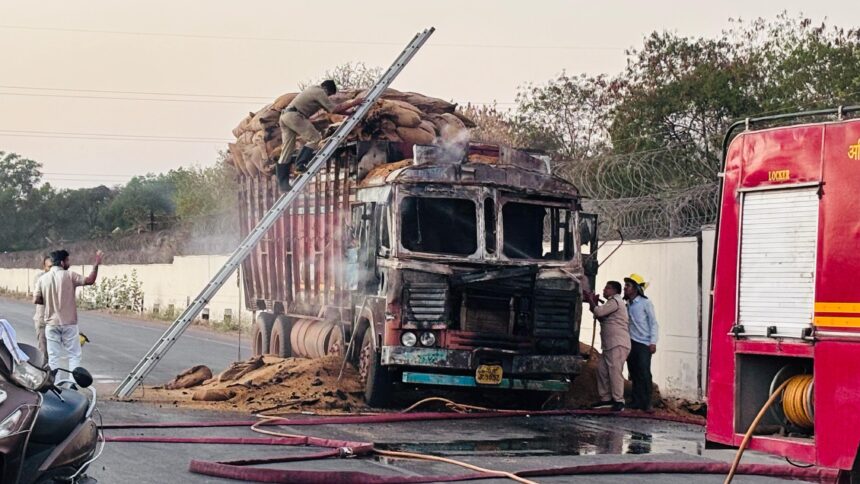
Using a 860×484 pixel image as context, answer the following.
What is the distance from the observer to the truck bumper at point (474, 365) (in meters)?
14.1

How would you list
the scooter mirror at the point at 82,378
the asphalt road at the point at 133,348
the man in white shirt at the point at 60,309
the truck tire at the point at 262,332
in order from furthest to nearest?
the truck tire at the point at 262,332 → the asphalt road at the point at 133,348 → the man in white shirt at the point at 60,309 → the scooter mirror at the point at 82,378

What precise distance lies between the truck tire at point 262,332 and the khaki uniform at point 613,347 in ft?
23.6

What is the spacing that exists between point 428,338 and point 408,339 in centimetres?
22

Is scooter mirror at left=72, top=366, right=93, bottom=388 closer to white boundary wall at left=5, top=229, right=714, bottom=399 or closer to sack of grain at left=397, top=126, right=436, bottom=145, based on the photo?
sack of grain at left=397, top=126, right=436, bottom=145

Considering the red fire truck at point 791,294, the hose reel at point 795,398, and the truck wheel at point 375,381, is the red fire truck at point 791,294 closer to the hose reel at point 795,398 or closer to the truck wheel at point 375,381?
the hose reel at point 795,398

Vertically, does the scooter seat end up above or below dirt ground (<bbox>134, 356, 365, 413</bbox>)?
above

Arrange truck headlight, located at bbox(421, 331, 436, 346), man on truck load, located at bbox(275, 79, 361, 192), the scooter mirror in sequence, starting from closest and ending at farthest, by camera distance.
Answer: the scooter mirror < truck headlight, located at bbox(421, 331, 436, 346) < man on truck load, located at bbox(275, 79, 361, 192)

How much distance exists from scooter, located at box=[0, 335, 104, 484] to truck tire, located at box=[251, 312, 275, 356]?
43.1 feet

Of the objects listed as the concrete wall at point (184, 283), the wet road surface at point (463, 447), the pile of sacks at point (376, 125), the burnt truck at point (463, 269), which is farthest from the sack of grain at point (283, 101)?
the concrete wall at point (184, 283)

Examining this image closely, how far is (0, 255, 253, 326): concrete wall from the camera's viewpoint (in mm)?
39062

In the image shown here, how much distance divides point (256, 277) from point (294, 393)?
6.62 meters

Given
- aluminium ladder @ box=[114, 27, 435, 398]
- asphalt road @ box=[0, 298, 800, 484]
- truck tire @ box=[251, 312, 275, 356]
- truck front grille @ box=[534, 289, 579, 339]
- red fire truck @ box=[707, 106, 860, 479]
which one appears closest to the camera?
red fire truck @ box=[707, 106, 860, 479]

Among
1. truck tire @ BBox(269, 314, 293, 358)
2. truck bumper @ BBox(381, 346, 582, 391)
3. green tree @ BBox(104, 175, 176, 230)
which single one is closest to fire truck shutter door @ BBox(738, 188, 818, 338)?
truck bumper @ BBox(381, 346, 582, 391)

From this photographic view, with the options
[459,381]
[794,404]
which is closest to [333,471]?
[794,404]
